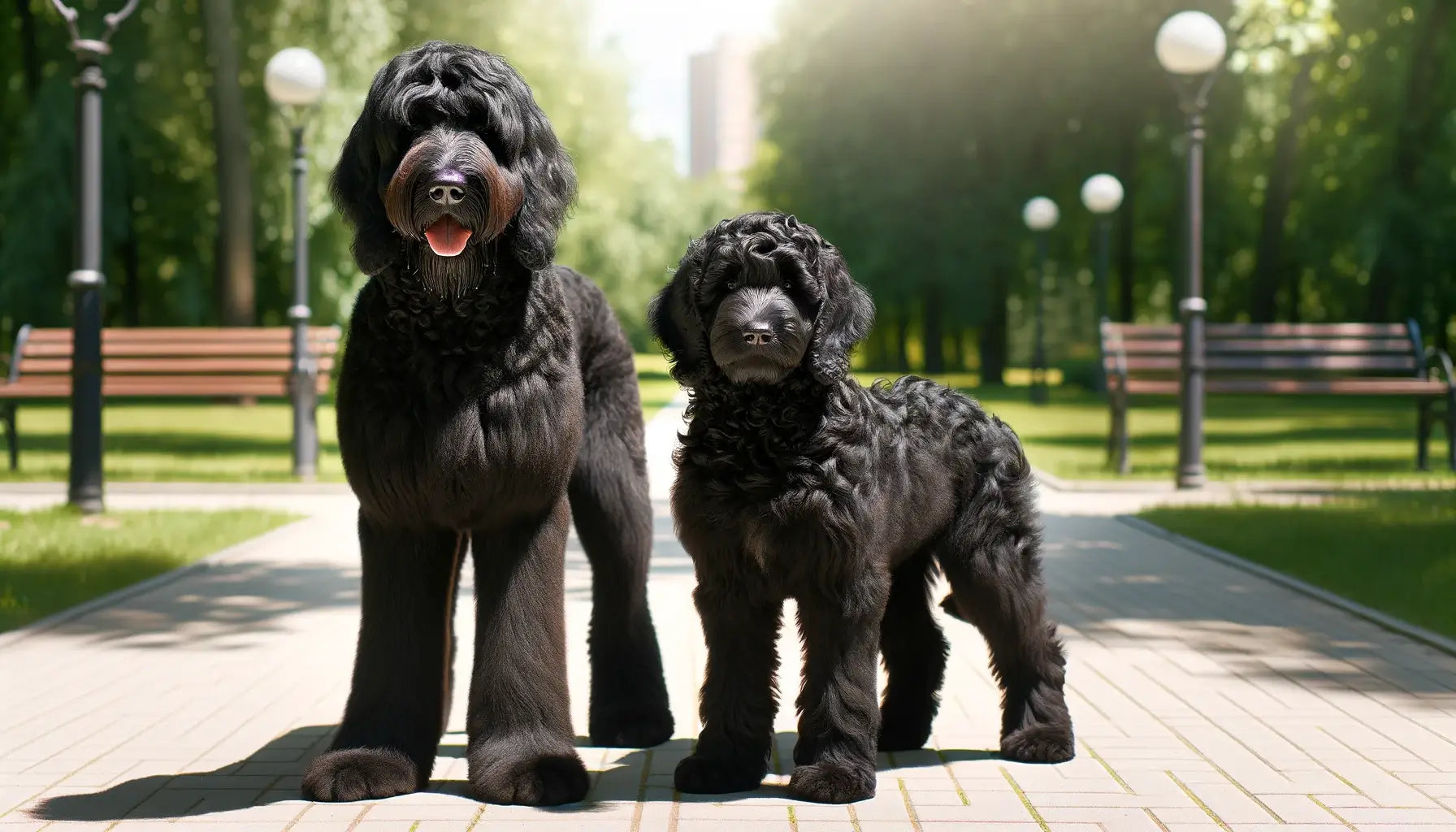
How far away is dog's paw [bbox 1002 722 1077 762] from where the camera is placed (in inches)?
190

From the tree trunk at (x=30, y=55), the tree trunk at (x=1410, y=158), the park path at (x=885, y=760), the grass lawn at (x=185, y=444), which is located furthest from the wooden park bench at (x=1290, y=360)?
the tree trunk at (x=30, y=55)

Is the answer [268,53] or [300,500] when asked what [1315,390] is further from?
[268,53]

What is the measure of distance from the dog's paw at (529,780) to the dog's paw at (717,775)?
0.31 m

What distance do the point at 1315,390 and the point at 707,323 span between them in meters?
12.2

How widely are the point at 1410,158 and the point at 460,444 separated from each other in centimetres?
3411

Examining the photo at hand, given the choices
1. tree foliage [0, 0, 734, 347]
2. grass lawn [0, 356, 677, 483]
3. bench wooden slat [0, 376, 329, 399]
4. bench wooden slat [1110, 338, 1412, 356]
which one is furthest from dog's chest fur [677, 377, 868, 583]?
tree foliage [0, 0, 734, 347]

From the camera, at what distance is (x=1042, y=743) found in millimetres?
4844

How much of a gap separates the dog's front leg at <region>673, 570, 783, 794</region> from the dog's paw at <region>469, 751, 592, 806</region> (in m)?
0.34

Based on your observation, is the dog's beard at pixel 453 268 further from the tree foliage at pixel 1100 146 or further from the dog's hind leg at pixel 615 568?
the tree foliage at pixel 1100 146

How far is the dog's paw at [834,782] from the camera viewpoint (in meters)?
4.32

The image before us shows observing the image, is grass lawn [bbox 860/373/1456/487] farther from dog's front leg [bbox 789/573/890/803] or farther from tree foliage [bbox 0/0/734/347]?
tree foliage [bbox 0/0/734/347]

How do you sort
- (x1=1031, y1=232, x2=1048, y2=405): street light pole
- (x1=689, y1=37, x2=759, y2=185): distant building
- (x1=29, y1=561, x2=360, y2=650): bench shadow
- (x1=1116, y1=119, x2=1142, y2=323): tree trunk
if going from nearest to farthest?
1. (x1=29, y1=561, x2=360, y2=650): bench shadow
2. (x1=1031, y1=232, x2=1048, y2=405): street light pole
3. (x1=1116, y1=119, x2=1142, y2=323): tree trunk
4. (x1=689, y1=37, x2=759, y2=185): distant building

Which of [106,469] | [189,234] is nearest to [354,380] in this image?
[106,469]

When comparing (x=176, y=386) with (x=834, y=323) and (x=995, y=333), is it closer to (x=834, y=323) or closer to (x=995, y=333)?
(x=834, y=323)
